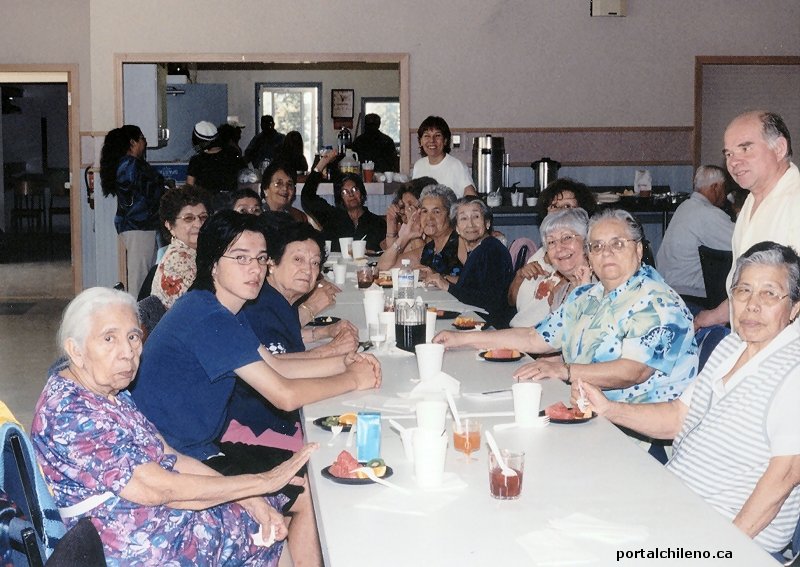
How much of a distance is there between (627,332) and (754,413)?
2.39ft

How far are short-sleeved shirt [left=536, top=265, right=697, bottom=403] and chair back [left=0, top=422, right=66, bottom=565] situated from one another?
1.66m

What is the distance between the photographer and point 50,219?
17.1 m

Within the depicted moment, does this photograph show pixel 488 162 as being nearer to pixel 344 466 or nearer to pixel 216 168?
pixel 216 168

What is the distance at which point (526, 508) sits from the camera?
1952 mm

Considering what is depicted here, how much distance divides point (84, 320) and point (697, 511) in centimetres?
134

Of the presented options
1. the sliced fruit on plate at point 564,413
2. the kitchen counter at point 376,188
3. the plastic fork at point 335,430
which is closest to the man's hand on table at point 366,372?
the plastic fork at point 335,430

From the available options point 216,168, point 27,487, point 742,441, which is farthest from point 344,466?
point 216,168

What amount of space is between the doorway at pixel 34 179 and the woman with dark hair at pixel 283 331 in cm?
935

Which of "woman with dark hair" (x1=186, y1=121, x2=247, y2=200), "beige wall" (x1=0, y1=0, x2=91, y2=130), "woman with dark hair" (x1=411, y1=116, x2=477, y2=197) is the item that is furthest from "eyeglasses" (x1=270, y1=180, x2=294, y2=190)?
"beige wall" (x1=0, y1=0, x2=91, y2=130)

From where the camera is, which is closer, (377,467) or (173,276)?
(377,467)

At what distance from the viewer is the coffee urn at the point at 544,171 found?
29.5 feet

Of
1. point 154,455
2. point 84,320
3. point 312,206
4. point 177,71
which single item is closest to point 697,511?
point 154,455

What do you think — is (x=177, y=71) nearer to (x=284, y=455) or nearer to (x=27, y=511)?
(x=284, y=455)

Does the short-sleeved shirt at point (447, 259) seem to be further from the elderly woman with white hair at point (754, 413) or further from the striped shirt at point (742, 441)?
the striped shirt at point (742, 441)
